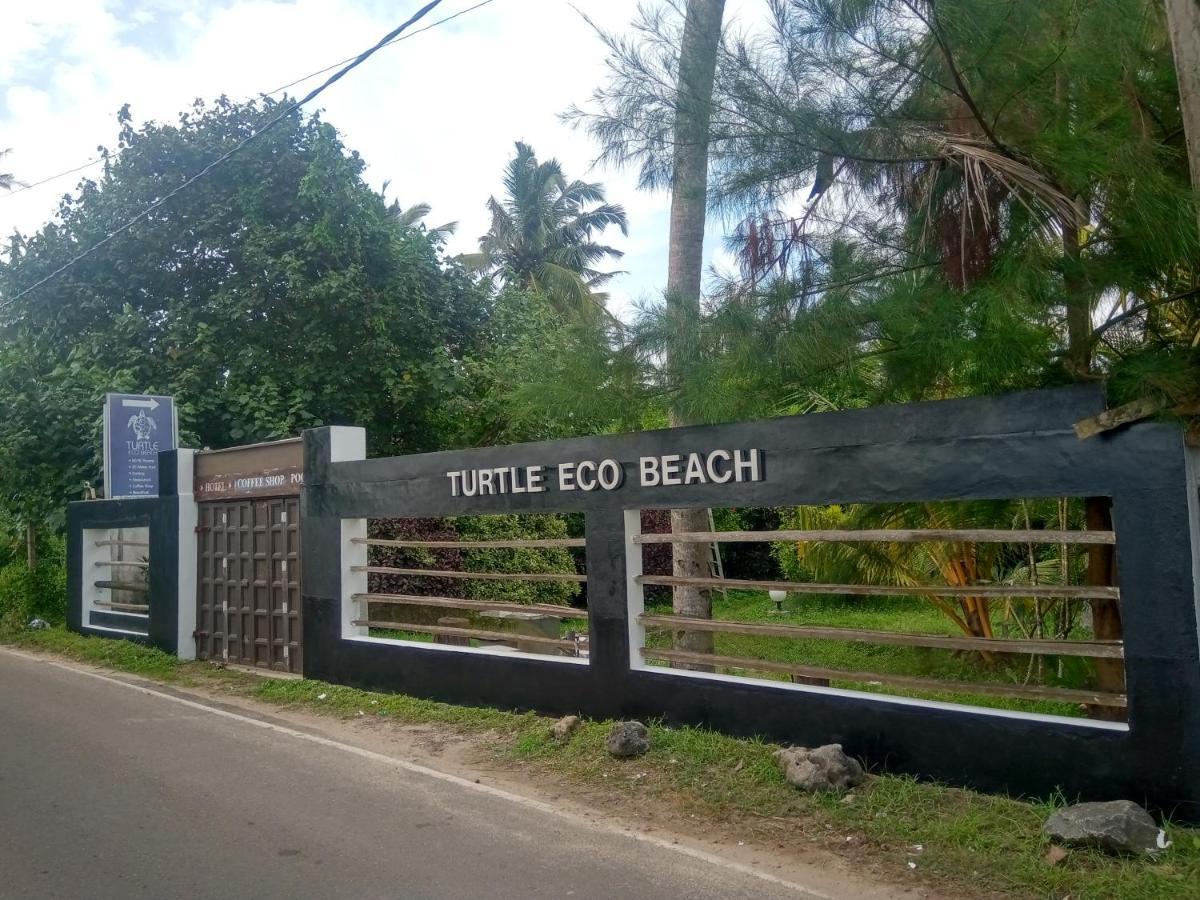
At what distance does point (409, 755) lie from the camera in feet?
25.7

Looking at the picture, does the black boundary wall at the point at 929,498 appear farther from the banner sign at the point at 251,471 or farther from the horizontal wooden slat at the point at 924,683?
the banner sign at the point at 251,471

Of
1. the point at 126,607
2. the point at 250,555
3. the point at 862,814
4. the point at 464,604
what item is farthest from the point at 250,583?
the point at 862,814

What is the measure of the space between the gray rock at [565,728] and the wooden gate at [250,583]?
4457 millimetres

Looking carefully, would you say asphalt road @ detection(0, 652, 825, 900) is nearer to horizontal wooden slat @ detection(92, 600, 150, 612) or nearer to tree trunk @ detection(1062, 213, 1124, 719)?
tree trunk @ detection(1062, 213, 1124, 719)

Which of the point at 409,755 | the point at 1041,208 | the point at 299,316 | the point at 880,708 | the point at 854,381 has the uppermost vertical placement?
the point at 299,316

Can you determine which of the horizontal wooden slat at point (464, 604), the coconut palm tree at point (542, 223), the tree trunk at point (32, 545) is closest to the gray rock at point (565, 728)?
the horizontal wooden slat at point (464, 604)

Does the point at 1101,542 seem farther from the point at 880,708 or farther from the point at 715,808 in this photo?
the point at 715,808

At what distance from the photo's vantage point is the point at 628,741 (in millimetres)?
7074

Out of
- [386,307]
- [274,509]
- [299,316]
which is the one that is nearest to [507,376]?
[386,307]

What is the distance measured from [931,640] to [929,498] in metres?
0.85

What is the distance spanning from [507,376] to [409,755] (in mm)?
8543

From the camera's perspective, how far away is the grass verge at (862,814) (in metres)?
4.80

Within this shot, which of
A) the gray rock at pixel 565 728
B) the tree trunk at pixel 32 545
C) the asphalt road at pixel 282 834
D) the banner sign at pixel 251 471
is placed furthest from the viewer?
the tree trunk at pixel 32 545

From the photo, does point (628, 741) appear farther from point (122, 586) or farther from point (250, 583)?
point (122, 586)
